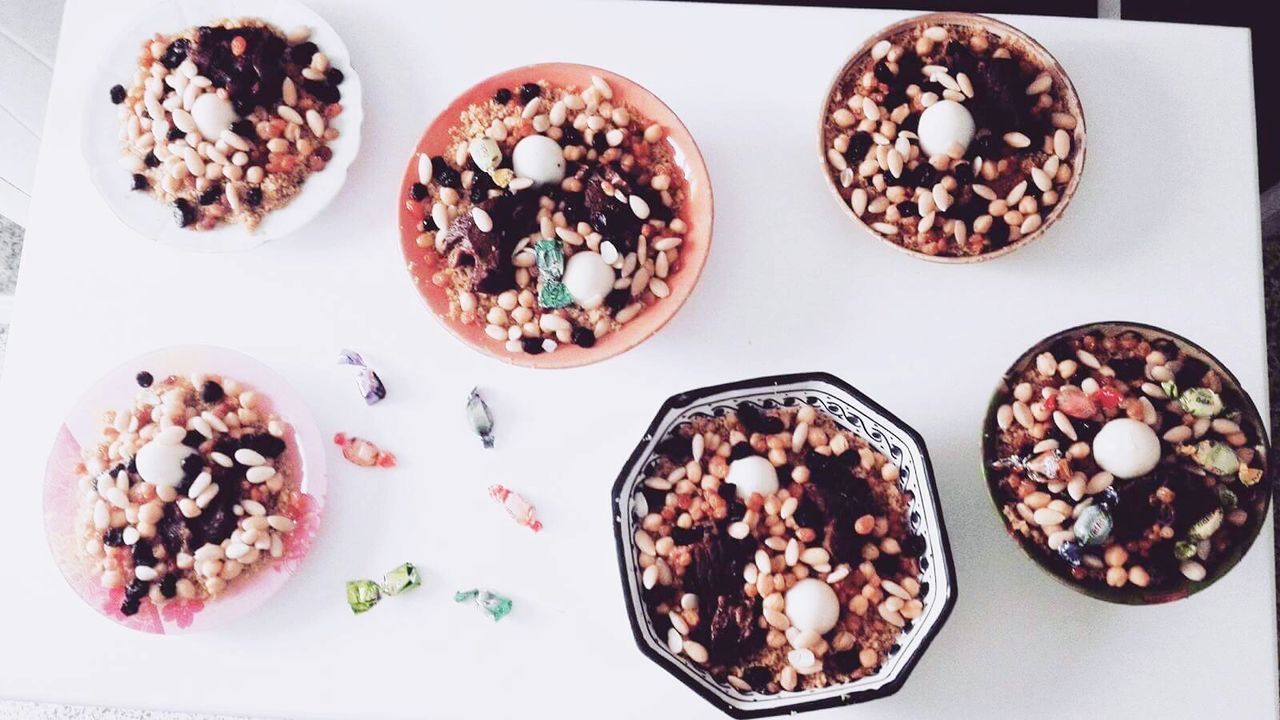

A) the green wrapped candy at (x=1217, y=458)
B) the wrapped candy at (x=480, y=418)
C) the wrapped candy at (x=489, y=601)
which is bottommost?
the wrapped candy at (x=489, y=601)

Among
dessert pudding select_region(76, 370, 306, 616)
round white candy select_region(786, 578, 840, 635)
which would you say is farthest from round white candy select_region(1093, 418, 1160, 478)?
dessert pudding select_region(76, 370, 306, 616)

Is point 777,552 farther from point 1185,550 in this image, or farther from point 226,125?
→ point 226,125

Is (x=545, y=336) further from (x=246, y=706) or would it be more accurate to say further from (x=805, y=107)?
(x=246, y=706)

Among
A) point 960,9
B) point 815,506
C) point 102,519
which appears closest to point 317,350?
point 102,519

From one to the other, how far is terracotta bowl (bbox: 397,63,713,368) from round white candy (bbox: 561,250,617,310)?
0.05 metres

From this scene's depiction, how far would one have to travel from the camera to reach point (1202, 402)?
3.08 ft

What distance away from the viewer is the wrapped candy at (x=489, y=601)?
1021 millimetres

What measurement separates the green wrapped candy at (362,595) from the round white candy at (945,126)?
0.82 meters

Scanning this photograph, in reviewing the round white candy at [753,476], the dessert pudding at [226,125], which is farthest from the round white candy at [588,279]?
the dessert pudding at [226,125]

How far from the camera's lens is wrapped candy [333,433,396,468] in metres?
1.05

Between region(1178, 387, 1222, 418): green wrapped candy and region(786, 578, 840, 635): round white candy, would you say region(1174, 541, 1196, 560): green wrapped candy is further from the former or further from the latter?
A: region(786, 578, 840, 635): round white candy

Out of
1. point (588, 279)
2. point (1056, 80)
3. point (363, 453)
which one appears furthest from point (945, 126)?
point (363, 453)

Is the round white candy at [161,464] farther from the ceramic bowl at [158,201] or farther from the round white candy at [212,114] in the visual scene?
the round white candy at [212,114]

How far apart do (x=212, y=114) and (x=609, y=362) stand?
0.54 m
